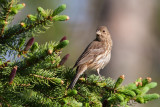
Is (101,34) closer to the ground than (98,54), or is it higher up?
higher up

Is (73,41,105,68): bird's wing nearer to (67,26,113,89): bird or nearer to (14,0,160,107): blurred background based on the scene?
(67,26,113,89): bird

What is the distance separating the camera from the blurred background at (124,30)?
777cm

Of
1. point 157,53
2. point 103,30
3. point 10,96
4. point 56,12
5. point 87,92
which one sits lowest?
point 10,96

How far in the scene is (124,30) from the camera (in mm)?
8273

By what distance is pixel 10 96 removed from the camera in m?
2.70

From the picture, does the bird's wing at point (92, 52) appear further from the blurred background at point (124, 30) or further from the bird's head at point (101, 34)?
the blurred background at point (124, 30)

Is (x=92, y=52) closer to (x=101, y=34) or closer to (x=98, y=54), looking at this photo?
(x=98, y=54)

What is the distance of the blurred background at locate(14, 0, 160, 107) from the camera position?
777 cm

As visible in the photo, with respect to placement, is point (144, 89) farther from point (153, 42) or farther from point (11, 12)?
point (153, 42)

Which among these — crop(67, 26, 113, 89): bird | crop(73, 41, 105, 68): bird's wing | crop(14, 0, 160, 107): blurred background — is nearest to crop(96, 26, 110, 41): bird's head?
crop(67, 26, 113, 89): bird

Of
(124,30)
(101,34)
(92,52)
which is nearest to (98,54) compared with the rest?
(92,52)

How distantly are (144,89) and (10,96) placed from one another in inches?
48.9

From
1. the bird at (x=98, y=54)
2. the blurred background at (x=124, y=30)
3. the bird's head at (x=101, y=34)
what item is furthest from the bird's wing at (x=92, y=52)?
the blurred background at (x=124, y=30)

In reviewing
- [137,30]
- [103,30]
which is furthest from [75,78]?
[137,30]
